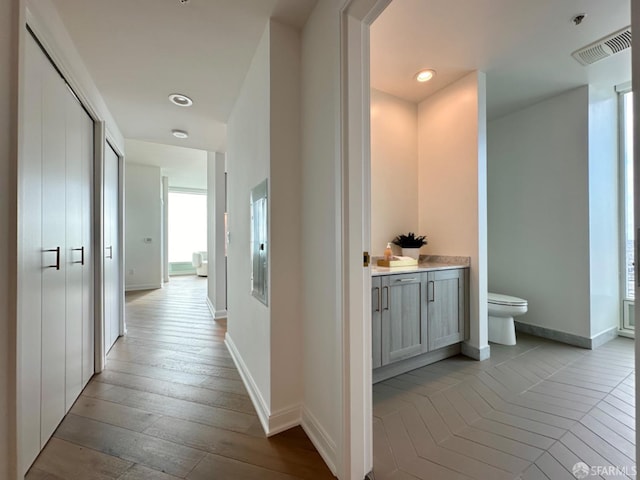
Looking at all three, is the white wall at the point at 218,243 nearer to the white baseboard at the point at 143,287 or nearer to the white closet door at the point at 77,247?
the white closet door at the point at 77,247

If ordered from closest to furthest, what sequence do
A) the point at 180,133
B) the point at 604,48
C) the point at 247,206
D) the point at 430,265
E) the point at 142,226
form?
1. the point at 247,206
2. the point at 604,48
3. the point at 430,265
4. the point at 180,133
5. the point at 142,226

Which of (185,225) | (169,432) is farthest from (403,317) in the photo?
(185,225)

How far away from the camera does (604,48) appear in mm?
2287

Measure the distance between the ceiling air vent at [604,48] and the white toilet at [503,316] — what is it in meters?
2.29

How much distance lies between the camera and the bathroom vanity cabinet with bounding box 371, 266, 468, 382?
2.08 metres

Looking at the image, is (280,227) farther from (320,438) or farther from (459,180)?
(459,180)

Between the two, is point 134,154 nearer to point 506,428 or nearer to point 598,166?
point 506,428

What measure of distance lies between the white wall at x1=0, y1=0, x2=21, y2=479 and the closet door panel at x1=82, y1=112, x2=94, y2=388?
1166mm

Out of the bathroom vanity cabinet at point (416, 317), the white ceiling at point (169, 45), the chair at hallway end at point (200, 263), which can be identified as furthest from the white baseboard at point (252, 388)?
the chair at hallway end at point (200, 263)

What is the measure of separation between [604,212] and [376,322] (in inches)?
118

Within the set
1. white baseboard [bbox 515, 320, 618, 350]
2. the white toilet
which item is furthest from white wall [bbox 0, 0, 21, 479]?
white baseboard [bbox 515, 320, 618, 350]

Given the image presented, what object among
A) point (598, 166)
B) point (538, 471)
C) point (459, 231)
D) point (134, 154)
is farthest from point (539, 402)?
point (134, 154)

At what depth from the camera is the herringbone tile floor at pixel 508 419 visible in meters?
1.35

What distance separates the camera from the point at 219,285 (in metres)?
4.18
